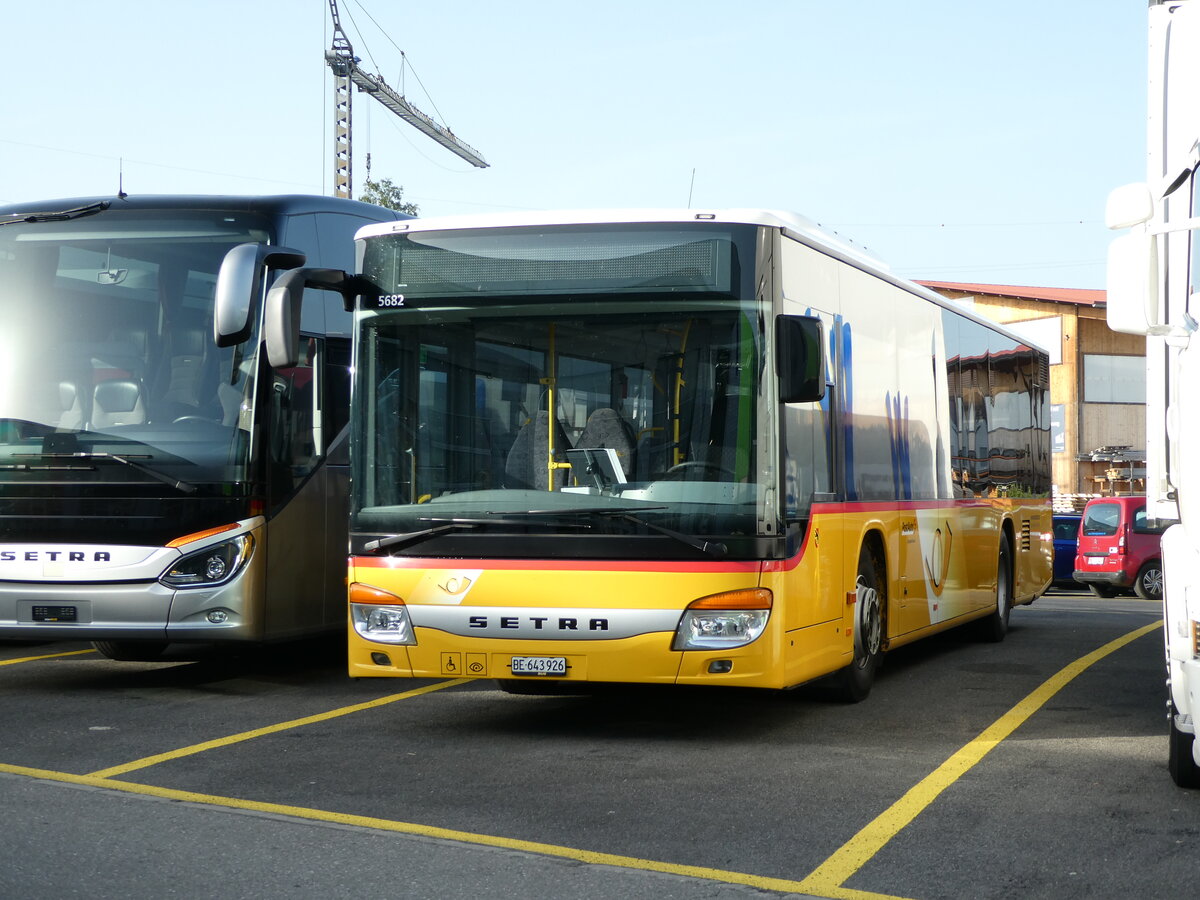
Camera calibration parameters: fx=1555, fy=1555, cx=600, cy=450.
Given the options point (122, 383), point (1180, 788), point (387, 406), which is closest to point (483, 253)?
point (387, 406)

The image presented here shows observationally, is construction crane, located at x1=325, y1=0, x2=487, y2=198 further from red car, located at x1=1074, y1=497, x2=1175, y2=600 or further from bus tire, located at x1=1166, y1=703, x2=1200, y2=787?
bus tire, located at x1=1166, y1=703, x2=1200, y2=787

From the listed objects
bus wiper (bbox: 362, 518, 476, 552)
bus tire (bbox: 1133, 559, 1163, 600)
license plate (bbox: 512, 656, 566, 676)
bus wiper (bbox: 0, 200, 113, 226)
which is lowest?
bus tire (bbox: 1133, 559, 1163, 600)

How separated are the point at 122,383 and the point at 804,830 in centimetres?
576

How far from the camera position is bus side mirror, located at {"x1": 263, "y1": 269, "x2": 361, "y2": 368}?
27.3ft

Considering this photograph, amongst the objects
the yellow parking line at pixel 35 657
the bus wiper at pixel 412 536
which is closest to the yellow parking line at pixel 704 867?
the bus wiper at pixel 412 536

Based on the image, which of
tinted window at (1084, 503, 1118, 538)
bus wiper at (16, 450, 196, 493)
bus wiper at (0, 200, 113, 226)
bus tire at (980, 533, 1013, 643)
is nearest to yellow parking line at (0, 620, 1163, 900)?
bus wiper at (16, 450, 196, 493)

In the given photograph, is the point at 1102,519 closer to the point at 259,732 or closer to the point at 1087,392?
the point at 259,732

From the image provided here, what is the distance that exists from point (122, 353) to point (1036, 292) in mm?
47127

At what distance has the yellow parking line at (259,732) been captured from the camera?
7.49m

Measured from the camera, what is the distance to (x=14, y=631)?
9867mm

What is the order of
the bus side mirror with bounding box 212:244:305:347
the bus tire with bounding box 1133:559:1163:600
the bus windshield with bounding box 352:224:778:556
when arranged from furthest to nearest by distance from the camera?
the bus tire with bounding box 1133:559:1163:600 < the bus side mirror with bounding box 212:244:305:347 < the bus windshield with bounding box 352:224:778:556

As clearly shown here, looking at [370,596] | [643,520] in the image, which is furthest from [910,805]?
[370,596]

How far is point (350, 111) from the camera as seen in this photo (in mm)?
49125

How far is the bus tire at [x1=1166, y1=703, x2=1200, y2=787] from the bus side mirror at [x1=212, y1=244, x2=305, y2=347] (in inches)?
215
